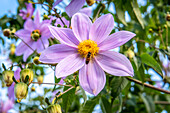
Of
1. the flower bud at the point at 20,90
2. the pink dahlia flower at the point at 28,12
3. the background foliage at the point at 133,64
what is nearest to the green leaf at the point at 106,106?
the background foliage at the point at 133,64

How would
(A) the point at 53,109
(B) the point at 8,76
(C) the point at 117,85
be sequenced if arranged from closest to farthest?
(A) the point at 53,109 → (B) the point at 8,76 → (C) the point at 117,85

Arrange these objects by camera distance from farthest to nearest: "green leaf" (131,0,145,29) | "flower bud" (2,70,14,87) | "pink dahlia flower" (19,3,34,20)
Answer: "pink dahlia flower" (19,3,34,20), "green leaf" (131,0,145,29), "flower bud" (2,70,14,87)

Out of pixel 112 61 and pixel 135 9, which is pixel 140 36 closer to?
pixel 135 9

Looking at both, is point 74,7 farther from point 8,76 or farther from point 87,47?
point 8,76

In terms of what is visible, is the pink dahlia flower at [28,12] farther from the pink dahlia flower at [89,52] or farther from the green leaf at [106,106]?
the green leaf at [106,106]

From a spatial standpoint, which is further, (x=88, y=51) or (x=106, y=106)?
(x=106, y=106)

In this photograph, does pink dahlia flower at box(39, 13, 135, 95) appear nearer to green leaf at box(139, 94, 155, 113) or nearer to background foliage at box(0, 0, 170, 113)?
background foliage at box(0, 0, 170, 113)

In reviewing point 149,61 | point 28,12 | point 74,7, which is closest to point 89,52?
point 74,7

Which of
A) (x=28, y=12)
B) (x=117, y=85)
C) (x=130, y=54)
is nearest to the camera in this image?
(x=117, y=85)

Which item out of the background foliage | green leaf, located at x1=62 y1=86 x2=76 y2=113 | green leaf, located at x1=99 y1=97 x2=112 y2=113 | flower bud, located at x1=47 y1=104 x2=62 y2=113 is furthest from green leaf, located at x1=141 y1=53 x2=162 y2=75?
flower bud, located at x1=47 y1=104 x2=62 y2=113

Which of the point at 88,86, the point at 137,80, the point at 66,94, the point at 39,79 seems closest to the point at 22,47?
the point at 39,79
